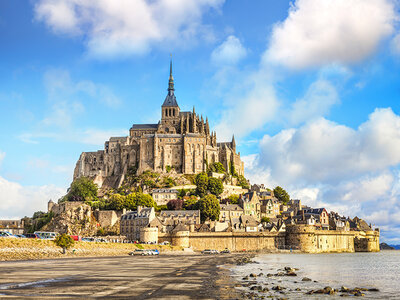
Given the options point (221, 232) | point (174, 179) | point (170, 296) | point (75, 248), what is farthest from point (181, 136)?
point (170, 296)

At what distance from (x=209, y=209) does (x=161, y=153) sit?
39.9m

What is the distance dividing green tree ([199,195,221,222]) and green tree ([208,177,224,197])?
575 inches

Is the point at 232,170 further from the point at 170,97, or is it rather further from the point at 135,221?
the point at 135,221

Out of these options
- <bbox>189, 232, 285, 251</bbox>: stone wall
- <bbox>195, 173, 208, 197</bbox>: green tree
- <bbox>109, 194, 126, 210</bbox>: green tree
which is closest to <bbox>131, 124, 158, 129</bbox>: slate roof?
<bbox>195, 173, 208, 197</bbox>: green tree

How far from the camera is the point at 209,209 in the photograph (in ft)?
332

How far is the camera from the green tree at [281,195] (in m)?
131

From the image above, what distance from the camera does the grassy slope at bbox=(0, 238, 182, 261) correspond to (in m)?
49.1

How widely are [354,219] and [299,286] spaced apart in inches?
4141

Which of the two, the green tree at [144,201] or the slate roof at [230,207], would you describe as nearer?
the green tree at [144,201]

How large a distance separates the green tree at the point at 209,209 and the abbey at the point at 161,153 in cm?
3021

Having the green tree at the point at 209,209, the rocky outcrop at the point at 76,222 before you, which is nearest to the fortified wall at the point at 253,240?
the green tree at the point at 209,209

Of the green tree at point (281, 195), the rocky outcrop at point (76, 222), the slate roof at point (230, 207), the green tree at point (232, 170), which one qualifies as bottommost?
the rocky outcrop at point (76, 222)

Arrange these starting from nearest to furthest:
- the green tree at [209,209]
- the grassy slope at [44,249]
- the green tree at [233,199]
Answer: the grassy slope at [44,249] < the green tree at [209,209] < the green tree at [233,199]

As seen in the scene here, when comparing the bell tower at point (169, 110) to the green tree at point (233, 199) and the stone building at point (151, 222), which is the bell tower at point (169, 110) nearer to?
the green tree at point (233, 199)
